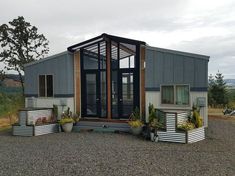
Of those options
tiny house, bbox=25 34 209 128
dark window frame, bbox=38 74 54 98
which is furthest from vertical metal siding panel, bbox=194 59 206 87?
dark window frame, bbox=38 74 54 98

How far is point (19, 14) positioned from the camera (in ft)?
72.4

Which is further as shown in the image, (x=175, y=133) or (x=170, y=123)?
(x=170, y=123)

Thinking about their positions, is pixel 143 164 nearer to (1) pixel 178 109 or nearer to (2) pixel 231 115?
(1) pixel 178 109

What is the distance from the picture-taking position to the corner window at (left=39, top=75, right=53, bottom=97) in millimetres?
12797

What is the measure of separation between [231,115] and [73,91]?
9.58 metres

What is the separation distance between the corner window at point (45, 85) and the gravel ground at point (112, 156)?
297cm

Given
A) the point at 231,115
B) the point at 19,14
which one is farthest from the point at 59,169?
the point at 19,14

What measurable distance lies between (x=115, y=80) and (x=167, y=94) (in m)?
2.31

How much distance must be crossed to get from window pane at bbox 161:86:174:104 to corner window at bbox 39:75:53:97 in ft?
15.9

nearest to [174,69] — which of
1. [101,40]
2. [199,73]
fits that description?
[199,73]

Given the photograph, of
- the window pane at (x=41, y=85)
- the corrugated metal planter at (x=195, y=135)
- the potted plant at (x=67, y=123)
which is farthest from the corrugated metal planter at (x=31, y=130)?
the corrugated metal planter at (x=195, y=135)

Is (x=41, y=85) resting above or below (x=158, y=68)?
below

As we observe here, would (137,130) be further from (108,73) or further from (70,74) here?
(70,74)

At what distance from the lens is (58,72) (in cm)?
1259
